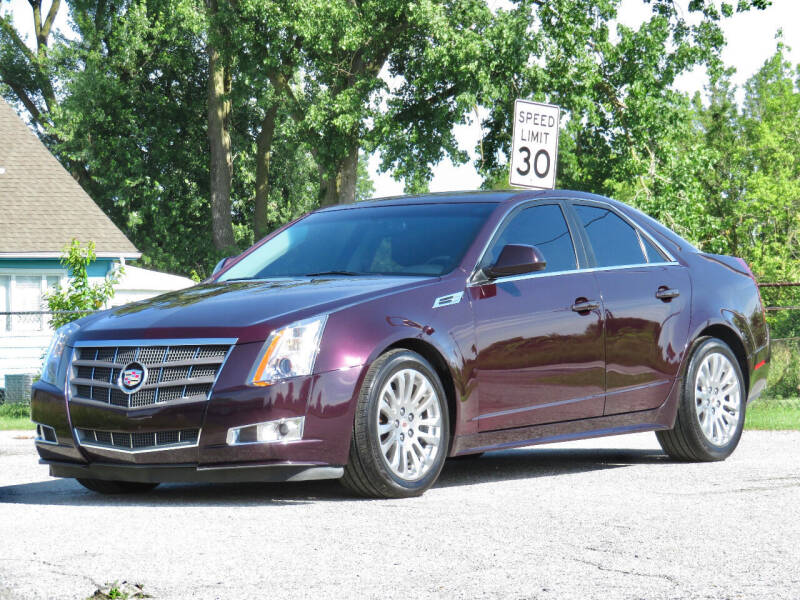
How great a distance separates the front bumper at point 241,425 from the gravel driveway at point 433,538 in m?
0.21

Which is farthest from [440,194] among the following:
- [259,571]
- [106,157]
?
[106,157]

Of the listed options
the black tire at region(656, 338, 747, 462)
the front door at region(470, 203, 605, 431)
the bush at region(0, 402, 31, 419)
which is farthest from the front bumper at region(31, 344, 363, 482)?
the bush at region(0, 402, 31, 419)

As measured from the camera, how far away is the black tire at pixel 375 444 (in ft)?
21.7

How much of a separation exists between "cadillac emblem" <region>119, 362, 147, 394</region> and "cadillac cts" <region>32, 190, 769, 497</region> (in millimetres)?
12

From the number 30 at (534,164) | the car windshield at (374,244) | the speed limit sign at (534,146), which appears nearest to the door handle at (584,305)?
the car windshield at (374,244)

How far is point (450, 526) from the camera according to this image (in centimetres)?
597

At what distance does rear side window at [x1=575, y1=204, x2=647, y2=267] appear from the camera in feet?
27.4

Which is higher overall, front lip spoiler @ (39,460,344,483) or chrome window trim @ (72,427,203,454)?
chrome window trim @ (72,427,203,454)

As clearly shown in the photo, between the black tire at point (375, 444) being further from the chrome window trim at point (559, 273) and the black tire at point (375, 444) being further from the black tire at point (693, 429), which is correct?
the black tire at point (693, 429)

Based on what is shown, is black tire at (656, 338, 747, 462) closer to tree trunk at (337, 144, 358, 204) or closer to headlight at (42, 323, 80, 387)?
headlight at (42, 323, 80, 387)

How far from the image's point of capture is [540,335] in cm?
757

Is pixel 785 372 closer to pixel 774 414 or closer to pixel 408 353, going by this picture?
pixel 774 414

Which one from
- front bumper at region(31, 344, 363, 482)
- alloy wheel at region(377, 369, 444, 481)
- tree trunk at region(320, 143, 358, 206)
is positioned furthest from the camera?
tree trunk at region(320, 143, 358, 206)

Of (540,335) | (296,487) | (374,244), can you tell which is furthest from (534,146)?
(296,487)
